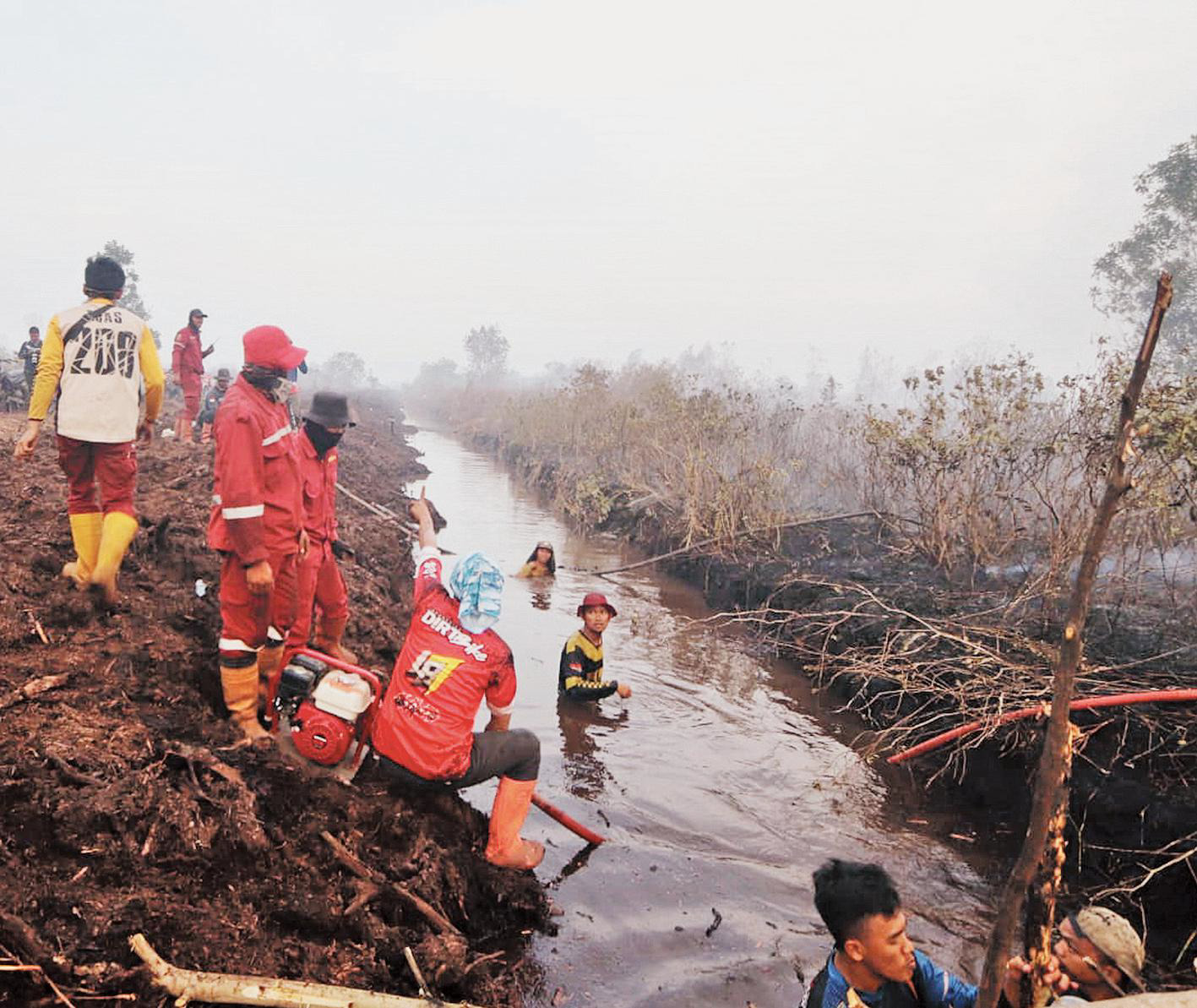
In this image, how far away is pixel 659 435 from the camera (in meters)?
14.5

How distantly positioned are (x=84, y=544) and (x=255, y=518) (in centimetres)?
153

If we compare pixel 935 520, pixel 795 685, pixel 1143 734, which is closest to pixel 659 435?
pixel 935 520

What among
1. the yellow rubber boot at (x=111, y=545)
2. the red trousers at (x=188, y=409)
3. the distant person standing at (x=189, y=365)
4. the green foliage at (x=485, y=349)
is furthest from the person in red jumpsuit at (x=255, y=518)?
the green foliage at (x=485, y=349)

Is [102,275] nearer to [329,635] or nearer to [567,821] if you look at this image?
[329,635]

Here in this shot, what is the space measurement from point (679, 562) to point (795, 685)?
4498 mm

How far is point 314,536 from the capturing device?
4469 mm

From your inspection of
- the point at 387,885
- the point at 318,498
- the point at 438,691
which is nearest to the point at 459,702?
the point at 438,691

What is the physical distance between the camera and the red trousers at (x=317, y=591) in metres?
4.34

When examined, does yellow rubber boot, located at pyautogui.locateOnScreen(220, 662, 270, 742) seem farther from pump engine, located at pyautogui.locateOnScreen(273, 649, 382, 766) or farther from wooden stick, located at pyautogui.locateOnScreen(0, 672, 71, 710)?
wooden stick, located at pyautogui.locateOnScreen(0, 672, 71, 710)

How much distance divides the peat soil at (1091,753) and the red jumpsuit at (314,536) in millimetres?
3437

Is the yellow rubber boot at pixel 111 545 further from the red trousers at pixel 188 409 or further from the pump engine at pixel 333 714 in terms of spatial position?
the red trousers at pixel 188 409

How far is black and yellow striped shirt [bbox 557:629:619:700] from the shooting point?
6.38 m

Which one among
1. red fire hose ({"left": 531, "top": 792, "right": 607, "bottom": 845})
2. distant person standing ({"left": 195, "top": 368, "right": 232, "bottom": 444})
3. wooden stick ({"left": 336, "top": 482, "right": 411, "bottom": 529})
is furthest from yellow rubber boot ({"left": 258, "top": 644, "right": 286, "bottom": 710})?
distant person standing ({"left": 195, "top": 368, "right": 232, "bottom": 444})

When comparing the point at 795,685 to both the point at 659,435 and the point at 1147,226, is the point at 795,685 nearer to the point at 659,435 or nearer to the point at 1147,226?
the point at 659,435
